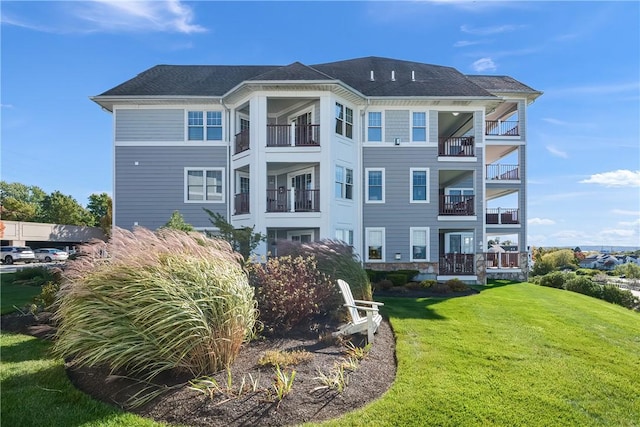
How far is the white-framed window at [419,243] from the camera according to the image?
17578 mm

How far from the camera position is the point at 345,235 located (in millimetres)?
16297

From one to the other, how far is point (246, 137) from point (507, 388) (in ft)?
46.2

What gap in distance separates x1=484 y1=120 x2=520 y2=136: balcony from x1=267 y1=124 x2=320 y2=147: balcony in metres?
12.6

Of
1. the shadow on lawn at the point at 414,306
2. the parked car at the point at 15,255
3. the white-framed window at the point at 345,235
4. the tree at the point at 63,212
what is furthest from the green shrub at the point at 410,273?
the tree at the point at 63,212

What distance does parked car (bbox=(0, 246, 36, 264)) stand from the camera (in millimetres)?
34062

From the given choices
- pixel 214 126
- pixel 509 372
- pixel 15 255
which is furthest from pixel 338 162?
pixel 15 255

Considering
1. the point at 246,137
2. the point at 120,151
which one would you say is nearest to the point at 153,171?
the point at 120,151

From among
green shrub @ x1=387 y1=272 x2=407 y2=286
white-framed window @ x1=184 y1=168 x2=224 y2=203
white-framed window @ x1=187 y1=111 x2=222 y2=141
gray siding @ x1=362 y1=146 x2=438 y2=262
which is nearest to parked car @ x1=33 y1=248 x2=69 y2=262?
white-framed window @ x1=184 y1=168 x2=224 y2=203

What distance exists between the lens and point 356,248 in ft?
55.4

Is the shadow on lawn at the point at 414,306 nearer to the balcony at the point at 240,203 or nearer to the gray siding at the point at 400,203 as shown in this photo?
the gray siding at the point at 400,203

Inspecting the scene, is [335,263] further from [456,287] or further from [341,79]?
[341,79]

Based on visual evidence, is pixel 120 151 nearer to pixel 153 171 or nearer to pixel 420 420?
pixel 153 171

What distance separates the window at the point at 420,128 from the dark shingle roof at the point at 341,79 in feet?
3.34

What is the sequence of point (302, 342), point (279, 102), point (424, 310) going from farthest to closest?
point (279, 102) → point (424, 310) → point (302, 342)
